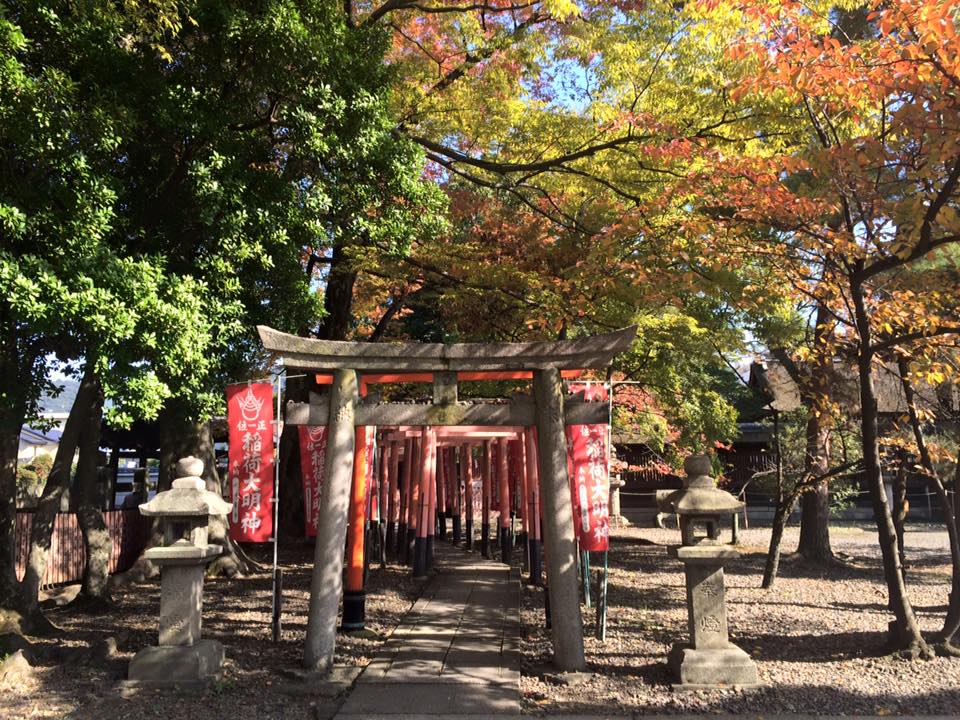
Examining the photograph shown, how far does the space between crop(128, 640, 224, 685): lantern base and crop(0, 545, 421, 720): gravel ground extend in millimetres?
165

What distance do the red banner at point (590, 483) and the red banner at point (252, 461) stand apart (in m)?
3.64

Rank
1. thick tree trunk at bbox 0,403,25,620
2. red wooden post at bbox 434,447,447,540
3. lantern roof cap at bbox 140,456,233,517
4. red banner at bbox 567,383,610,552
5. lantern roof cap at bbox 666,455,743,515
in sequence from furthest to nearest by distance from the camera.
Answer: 1. red wooden post at bbox 434,447,447,540
2. red banner at bbox 567,383,610,552
3. thick tree trunk at bbox 0,403,25,620
4. lantern roof cap at bbox 140,456,233,517
5. lantern roof cap at bbox 666,455,743,515

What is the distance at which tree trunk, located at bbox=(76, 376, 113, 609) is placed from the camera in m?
10.8

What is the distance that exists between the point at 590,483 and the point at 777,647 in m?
2.85

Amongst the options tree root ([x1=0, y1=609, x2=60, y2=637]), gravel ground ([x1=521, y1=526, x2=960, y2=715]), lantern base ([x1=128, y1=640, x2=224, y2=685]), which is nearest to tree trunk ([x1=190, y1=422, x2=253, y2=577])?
tree root ([x1=0, y1=609, x2=60, y2=637])

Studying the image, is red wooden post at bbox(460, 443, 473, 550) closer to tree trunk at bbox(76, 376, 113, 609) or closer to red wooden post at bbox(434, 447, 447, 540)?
red wooden post at bbox(434, 447, 447, 540)

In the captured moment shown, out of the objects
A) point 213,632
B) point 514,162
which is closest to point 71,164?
point 213,632

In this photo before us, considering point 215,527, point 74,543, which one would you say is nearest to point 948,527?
point 215,527

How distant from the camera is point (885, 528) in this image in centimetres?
778

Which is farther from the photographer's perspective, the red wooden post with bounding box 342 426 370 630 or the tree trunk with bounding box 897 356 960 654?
the red wooden post with bounding box 342 426 370 630

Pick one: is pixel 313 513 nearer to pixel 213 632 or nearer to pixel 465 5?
pixel 213 632

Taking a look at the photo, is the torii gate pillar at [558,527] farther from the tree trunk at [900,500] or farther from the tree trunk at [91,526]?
the tree trunk at [91,526]

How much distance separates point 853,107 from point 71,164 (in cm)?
760

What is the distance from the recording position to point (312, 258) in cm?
1486
